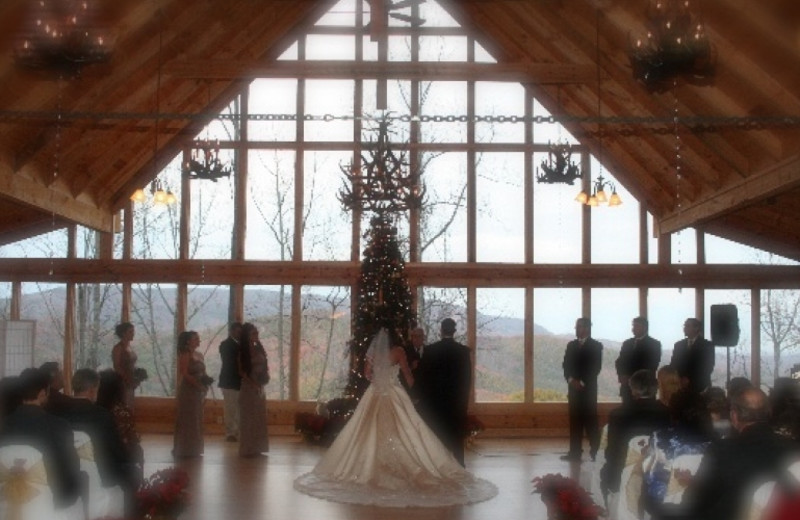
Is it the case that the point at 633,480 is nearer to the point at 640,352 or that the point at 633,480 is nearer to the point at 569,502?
the point at 569,502

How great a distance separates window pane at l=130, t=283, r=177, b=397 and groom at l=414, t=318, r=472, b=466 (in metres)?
6.82

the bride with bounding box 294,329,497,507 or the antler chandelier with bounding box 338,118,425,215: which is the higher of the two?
the antler chandelier with bounding box 338,118,425,215

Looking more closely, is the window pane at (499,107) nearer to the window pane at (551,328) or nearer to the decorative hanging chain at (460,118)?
the window pane at (551,328)

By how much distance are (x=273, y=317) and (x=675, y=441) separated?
10837mm

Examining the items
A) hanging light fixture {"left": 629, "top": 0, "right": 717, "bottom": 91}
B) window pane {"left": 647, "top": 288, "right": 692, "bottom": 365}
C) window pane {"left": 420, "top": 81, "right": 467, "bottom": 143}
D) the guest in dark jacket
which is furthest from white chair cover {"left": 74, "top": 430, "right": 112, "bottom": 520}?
window pane {"left": 647, "top": 288, "right": 692, "bottom": 365}

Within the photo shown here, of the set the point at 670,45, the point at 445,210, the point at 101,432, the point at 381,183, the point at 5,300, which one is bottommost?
the point at 101,432

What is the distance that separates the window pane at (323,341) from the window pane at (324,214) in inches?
23.4

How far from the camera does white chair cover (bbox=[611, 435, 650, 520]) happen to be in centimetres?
556

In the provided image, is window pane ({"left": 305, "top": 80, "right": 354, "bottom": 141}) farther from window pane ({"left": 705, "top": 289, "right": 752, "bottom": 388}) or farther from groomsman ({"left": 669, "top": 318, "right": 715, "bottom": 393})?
groomsman ({"left": 669, "top": 318, "right": 715, "bottom": 393})

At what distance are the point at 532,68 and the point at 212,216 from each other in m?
5.40

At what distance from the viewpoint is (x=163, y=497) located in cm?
650

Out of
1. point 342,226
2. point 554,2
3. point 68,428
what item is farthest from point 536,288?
point 68,428

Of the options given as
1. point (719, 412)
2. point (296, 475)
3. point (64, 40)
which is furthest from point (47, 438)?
point (296, 475)

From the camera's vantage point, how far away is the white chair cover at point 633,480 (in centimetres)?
556
